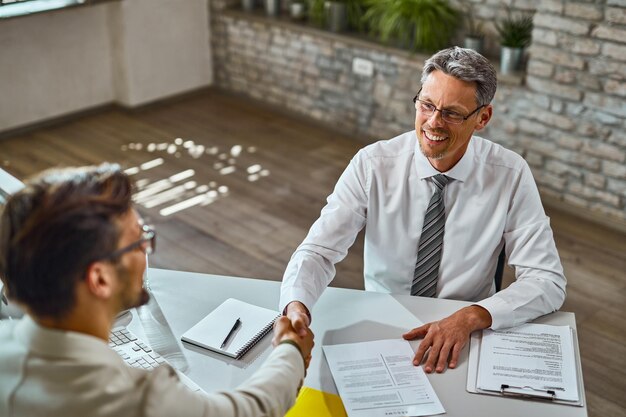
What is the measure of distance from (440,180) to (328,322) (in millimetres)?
549

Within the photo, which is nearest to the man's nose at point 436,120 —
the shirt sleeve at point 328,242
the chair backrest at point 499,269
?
the shirt sleeve at point 328,242

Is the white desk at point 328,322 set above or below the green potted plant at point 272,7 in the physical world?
below

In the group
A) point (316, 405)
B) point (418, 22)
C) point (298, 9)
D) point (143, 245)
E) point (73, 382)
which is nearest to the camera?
point (73, 382)

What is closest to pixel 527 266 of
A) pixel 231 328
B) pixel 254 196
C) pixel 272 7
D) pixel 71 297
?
pixel 231 328

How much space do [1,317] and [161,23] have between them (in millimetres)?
4088

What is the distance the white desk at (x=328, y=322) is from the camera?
1557 mm

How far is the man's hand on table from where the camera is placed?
1669 mm

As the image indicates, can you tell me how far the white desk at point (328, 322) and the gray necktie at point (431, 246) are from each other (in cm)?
19

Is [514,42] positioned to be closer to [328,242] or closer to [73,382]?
[328,242]

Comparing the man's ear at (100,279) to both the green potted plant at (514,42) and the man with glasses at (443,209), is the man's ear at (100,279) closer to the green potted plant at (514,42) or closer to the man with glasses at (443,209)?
the man with glasses at (443,209)

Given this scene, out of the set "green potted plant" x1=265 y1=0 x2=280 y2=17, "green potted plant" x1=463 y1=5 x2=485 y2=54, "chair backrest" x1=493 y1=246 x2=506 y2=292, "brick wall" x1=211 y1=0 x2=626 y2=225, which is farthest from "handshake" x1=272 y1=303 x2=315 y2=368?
"green potted plant" x1=265 y1=0 x2=280 y2=17

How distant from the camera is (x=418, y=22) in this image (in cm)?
441

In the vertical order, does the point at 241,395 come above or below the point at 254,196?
above

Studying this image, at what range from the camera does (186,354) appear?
1701 millimetres
